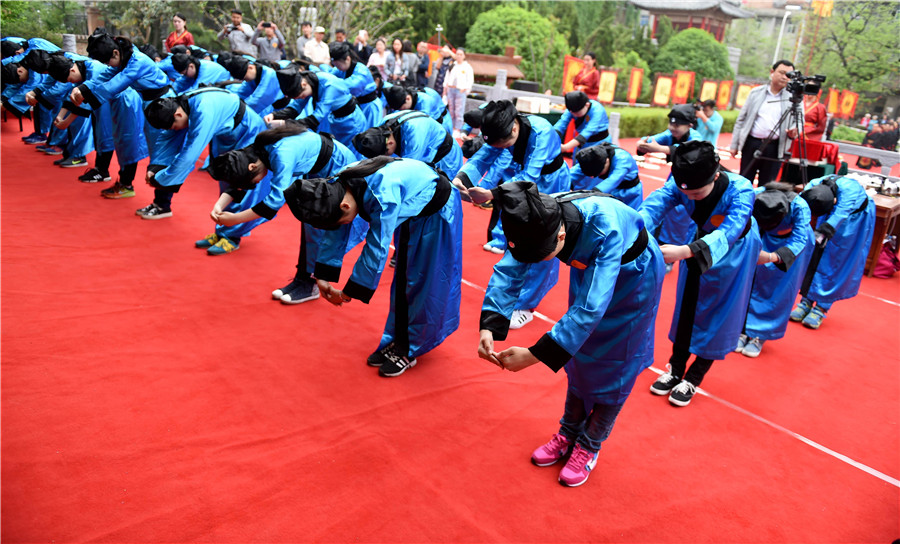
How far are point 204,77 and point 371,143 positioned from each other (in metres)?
3.92

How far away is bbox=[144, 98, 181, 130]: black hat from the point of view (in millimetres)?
4113

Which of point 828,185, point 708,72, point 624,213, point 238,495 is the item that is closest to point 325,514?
point 238,495

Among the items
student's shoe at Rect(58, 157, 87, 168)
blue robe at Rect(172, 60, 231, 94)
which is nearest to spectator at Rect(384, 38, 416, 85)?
blue robe at Rect(172, 60, 231, 94)

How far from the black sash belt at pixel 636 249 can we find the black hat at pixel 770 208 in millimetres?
1413

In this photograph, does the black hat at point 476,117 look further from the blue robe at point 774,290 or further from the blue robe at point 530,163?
the blue robe at point 774,290

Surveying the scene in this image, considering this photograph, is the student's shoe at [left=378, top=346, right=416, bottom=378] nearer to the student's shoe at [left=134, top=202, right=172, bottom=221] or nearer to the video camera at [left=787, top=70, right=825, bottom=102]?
the student's shoe at [left=134, top=202, right=172, bottom=221]

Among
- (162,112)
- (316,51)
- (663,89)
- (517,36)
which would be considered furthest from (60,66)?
(663,89)

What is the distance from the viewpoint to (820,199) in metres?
3.99

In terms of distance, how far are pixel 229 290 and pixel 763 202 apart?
3.24 meters

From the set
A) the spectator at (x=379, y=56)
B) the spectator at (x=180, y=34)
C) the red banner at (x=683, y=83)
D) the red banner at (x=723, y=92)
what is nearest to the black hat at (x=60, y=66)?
the spectator at (x=180, y=34)

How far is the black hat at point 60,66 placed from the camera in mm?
5270

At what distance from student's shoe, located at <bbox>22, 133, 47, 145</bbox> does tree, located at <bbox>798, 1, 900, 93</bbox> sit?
39.9 feet

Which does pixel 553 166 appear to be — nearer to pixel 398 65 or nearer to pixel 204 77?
pixel 204 77

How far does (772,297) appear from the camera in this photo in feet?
12.3
